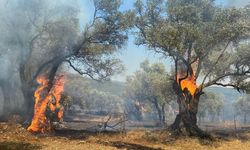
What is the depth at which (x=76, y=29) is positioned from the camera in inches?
1924

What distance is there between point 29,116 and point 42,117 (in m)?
5.56

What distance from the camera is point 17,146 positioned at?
28672 millimetres

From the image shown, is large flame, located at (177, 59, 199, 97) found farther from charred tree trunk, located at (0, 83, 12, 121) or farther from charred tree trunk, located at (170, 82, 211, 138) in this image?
charred tree trunk, located at (0, 83, 12, 121)

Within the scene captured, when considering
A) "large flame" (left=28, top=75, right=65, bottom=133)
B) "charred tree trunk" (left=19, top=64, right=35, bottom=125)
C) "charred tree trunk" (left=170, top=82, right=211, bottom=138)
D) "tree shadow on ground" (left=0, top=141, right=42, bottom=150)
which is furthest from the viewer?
"charred tree trunk" (left=19, top=64, right=35, bottom=125)

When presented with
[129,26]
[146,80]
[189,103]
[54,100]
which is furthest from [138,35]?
[146,80]

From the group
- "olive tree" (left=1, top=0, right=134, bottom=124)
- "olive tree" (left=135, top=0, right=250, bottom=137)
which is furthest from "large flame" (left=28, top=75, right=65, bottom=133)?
"olive tree" (left=135, top=0, right=250, bottom=137)

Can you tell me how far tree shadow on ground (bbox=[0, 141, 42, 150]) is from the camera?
90.7ft

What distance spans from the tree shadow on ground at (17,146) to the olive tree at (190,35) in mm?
20136

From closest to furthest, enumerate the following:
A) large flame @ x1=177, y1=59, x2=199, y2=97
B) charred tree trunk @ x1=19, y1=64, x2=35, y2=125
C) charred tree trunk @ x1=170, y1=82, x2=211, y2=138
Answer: charred tree trunk @ x1=170, y1=82, x2=211, y2=138 < charred tree trunk @ x1=19, y1=64, x2=35, y2=125 < large flame @ x1=177, y1=59, x2=199, y2=97

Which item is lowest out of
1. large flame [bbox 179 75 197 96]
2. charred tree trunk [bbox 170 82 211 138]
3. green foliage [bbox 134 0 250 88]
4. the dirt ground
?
the dirt ground

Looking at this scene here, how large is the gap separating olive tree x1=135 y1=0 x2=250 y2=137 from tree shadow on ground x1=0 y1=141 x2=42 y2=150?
20.1 m

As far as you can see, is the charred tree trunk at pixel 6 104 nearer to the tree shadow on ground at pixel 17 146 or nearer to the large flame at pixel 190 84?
the tree shadow on ground at pixel 17 146

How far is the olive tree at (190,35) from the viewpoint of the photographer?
41000mm

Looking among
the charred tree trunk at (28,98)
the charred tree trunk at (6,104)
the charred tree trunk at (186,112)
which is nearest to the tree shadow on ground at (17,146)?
the charred tree trunk at (28,98)
